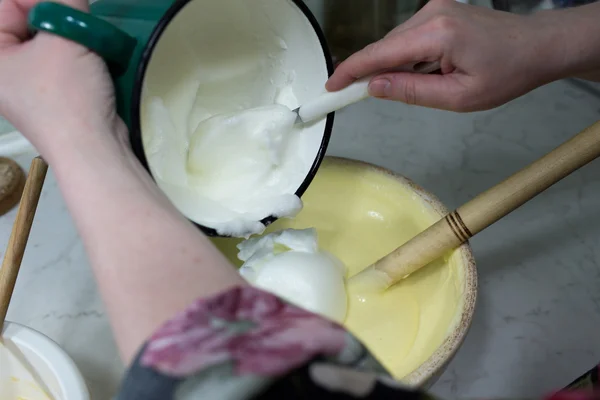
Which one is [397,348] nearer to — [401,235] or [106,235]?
[401,235]

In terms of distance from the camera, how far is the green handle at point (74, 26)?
0.42 meters

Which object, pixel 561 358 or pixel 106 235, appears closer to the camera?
pixel 106 235

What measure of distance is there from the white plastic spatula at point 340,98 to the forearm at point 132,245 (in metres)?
0.22

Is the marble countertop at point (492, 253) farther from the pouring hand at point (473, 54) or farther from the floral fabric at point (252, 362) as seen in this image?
the floral fabric at point (252, 362)

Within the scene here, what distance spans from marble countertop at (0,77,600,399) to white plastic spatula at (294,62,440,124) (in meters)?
0.32

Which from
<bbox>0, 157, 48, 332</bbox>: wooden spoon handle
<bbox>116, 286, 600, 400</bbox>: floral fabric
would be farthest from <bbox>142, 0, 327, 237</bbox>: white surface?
<bbox>116, 286, 600, 400</bbox>: floral fabric

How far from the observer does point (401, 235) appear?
0.69m

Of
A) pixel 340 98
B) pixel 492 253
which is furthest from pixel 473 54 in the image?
pixel 492 253

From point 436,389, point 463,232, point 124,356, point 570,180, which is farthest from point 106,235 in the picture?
point 570,180

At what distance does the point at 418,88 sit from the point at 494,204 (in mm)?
137

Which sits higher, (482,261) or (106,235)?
(106,235)

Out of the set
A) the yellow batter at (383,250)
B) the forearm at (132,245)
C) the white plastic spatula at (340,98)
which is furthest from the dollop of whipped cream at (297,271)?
the forearm at (132,245)

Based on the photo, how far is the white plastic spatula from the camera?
56cm

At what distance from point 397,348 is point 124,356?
354 millimetres
